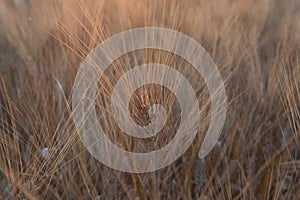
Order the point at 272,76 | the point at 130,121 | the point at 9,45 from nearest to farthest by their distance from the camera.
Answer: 1. the point at 130,121
2. the point at 272,76
3. the point at 9,45

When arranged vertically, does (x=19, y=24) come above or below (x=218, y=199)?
above

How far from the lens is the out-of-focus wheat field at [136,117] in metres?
1.06

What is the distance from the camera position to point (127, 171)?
3.51 feet

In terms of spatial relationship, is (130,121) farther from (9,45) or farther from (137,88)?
(9,45)

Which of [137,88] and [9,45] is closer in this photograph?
[137,88]

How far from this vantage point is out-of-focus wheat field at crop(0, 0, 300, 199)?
3.48 feet

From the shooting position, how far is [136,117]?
1026mm

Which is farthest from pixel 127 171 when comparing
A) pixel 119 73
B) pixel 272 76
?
pixel 272 76

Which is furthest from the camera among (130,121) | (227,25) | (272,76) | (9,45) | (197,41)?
(9,45)

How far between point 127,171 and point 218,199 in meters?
0.23

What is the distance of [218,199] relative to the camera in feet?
3.43

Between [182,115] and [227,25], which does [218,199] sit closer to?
[182,115]

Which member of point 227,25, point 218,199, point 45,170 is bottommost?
point 218,199

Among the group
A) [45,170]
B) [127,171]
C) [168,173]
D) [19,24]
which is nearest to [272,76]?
[168,173]
